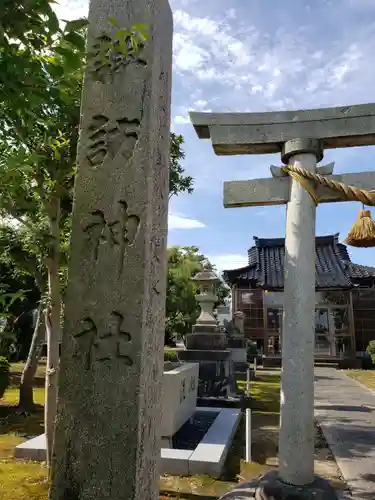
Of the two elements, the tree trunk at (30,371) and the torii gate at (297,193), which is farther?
the tree trunk at (30,371)

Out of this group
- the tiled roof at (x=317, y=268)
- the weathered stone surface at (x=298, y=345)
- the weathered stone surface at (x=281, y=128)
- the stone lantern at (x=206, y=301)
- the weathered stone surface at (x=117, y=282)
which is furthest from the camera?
the tiled roof at (x=317, y=268)

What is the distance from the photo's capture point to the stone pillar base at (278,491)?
3.47 metres

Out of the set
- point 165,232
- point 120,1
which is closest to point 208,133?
point 120,1

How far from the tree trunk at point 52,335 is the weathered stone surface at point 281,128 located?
2.11m

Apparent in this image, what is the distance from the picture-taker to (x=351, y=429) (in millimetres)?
7625

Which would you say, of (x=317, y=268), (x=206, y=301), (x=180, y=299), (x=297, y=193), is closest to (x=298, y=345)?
(x=297, y=193)

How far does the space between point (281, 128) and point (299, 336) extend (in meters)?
2.28

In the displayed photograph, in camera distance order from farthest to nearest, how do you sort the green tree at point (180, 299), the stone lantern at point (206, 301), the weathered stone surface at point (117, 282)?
the green tree at point (180, 299), the stone lantern at point (206, 301), the weathered stone surface at point (117, 282)

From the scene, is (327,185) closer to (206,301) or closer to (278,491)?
(278,491)

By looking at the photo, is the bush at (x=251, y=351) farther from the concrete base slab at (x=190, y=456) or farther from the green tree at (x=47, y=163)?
the green tree at (x=47, y=163)

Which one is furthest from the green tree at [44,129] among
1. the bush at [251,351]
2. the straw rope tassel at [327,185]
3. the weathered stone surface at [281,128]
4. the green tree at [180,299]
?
the bush at [251,351]

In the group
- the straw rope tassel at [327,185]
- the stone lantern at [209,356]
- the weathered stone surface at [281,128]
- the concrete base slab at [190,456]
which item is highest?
the weathered stone surface at [281,128]

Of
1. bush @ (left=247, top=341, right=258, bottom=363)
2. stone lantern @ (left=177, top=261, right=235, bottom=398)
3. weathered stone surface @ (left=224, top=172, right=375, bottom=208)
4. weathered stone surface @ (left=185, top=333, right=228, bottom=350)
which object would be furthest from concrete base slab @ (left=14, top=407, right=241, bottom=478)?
bush @ (left=247, top=341, right=258, bottom=363)

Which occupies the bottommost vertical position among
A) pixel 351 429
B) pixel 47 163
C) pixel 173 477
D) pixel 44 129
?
pixel 351 429
